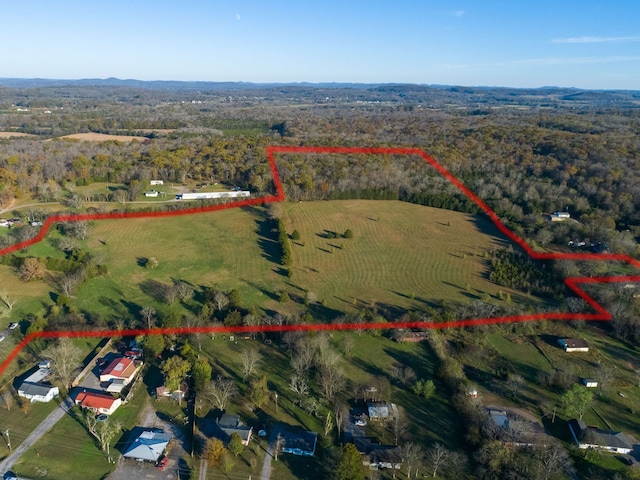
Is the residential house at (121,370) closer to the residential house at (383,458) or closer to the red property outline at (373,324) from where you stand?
Answer: the red property outline at (373,324)

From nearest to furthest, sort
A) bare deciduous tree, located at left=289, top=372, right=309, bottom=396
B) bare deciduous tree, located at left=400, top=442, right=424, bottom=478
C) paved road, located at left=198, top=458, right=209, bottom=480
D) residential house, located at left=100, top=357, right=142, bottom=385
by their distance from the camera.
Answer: paved road, located at left=198, top=458, right=209, bottom=480 < bare deciduous tree, located at left=400, top=442, right=424, bottom=478 < bare deciduous tree, located at left=289, top=372, right=309, bottom=396 < residential house, located at left=100, top=357, right=142, bottom=385

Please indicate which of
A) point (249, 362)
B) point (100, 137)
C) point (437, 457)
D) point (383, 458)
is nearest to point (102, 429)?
point (249, 362)

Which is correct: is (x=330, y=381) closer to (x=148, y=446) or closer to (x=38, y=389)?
(x=148, y=446)

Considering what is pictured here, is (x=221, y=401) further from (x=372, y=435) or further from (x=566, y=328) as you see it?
(x=566, y=328)

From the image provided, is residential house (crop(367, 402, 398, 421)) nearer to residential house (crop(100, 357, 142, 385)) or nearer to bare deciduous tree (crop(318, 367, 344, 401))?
bare deciduous tree (crop(318, 367, 344, 401))

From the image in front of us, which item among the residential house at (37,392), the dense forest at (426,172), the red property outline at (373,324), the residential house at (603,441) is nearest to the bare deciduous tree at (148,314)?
the red property outline at (373,324)

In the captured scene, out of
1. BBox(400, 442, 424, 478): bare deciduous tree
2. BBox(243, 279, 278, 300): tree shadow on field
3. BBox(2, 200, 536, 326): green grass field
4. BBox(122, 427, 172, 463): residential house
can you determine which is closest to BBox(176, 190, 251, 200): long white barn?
BBox(2, 200, 536, 326): green grass field

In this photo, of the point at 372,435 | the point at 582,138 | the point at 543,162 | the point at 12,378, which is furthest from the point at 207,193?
the point at 582,138
